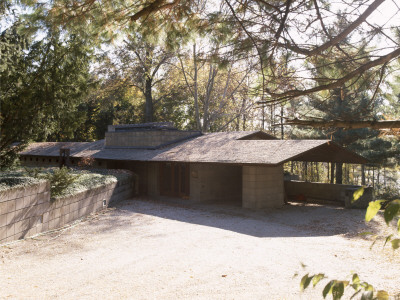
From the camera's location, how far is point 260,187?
1478 centimetres

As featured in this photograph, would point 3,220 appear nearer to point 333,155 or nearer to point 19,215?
point 19,215

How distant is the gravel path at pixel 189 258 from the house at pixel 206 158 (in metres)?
2.59

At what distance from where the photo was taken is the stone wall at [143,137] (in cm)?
2062

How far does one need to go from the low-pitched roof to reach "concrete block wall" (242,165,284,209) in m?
0.85

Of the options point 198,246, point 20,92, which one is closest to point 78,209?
point 20,92

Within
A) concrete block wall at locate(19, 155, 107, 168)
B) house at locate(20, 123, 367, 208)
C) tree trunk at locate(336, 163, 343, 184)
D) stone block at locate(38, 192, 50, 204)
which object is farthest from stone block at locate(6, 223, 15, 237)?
tree trunk at locate(336, 163, 343, 184)

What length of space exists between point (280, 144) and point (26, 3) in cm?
1184

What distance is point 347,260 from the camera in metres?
7.58

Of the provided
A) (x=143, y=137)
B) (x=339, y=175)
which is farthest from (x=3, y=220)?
(x=339, y=175)

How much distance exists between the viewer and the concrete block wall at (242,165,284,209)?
14.7 metres

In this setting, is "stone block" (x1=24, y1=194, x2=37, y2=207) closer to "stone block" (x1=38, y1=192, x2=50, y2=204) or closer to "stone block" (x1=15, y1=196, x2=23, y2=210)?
"stone block" (x1=15, y1=196, x2=23, y2=210)

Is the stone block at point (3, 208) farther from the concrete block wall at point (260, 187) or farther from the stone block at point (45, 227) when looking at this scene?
the concrete block wall at point (260, 187)

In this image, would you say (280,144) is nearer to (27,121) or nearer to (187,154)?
(187,154)

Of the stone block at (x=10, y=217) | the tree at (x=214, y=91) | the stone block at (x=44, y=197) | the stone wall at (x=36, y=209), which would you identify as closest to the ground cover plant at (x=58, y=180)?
the stone wall at (x=36, y=209)
